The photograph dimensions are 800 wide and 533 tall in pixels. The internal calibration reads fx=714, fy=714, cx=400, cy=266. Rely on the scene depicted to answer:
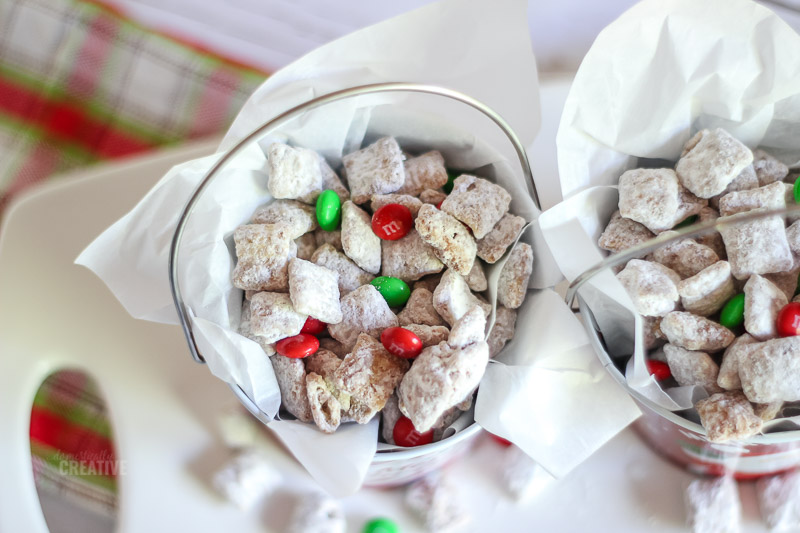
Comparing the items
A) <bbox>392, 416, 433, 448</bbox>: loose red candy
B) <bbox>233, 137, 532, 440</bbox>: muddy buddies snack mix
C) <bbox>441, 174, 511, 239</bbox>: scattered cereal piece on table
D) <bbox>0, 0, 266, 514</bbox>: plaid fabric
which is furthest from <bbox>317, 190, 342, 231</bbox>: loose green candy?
<bbox>0, 0, 266, 514</bbox>: plaid fabric

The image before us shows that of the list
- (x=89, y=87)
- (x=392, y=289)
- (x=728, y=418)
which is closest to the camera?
(x=728, y=418)

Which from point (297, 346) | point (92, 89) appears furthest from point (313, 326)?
point (92, 89)

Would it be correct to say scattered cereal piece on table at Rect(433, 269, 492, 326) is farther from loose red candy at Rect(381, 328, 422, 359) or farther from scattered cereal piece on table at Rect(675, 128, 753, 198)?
scattered cereal piece on table at Rect(675, 128, 753, 198)

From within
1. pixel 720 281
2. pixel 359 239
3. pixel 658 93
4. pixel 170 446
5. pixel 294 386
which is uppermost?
pixel 658 93

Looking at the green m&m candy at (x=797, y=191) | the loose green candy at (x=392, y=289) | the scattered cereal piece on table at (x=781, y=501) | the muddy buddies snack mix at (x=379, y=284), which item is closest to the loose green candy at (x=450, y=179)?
the muddy buddies snack mix at (x=379, y=284)

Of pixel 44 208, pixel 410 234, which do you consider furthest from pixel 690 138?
pixel 44 208

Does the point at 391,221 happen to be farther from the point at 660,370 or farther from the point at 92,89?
the point at 92,89

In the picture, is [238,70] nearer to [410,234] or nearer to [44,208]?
[44,208]
